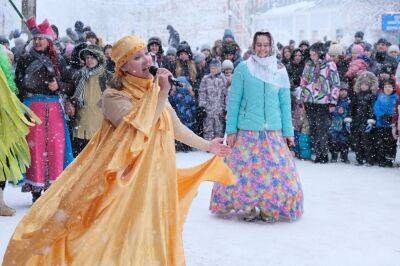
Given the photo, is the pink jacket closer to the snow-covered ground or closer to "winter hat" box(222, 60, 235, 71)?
"winter hat" box(222, 60, 235, 71)

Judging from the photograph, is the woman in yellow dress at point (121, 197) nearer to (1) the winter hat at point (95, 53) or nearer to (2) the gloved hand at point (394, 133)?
(1) the winter hat at point (95, 53)

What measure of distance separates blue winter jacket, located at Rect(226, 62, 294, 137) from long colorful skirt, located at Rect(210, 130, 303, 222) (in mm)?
87

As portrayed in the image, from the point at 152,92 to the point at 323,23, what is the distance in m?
44.6

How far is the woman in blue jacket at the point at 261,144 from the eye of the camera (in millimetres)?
5965

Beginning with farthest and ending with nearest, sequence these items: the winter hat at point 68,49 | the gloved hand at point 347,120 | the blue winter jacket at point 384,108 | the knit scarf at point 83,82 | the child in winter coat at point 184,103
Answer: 1. the child in winter coat at point 184,103
2. the winter hat at point 68,49
3. the gloved hand at point 347,120
4. the blue winter jacket at point 384,108
5. the knit scarf at point 83,82

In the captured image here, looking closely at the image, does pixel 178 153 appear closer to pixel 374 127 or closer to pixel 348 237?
pixel 374 127

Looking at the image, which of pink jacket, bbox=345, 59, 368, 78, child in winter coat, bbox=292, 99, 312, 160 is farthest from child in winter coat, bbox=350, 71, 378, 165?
child in winter coat, bbox=292, 99, 312, 160

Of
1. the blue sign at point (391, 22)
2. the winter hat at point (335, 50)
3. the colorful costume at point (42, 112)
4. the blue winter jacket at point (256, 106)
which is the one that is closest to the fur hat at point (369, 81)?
the winter hat at point (335, 50)

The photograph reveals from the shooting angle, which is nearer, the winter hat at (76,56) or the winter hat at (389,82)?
the winter hat at (76,56)

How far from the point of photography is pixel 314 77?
995cm

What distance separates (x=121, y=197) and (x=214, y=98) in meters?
7.65

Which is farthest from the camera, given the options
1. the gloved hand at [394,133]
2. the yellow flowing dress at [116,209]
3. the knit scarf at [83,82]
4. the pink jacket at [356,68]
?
the pink jacket at [356,68]

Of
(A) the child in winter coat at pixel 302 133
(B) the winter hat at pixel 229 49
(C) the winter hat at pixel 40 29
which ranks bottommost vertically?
(A) the child in winter coat at pixel 302 133

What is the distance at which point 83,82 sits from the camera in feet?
24.2
